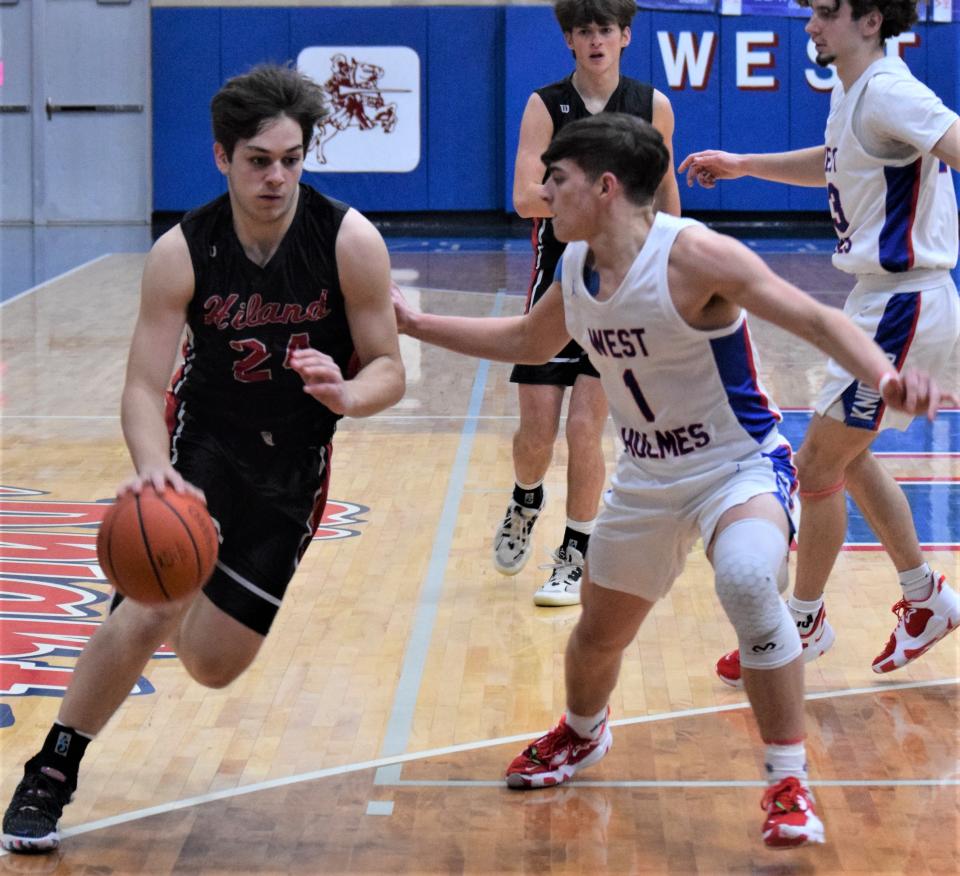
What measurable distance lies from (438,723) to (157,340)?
4.52 ft

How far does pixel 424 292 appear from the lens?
13391 millimetres

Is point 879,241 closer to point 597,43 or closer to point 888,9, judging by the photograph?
point 888,9

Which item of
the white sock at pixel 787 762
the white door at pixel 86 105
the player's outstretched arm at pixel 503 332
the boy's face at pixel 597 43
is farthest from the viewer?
the white door at pixel 86 105

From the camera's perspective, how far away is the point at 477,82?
18.9 m

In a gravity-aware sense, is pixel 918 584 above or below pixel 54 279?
above

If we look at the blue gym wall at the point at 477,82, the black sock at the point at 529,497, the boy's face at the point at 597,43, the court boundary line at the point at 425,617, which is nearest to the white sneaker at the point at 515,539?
the black sock at the point at 529,497

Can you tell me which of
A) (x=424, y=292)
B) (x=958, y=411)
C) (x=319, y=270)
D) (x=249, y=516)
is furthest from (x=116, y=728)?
(x=424, y=292)

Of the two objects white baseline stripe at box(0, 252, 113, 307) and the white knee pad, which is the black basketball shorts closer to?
the white knee pad

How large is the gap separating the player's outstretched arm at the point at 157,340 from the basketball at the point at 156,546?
0.60 ft

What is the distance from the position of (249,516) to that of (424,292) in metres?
9.85

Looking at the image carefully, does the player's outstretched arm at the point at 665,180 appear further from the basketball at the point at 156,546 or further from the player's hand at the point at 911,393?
the basketball at the point at 156,546

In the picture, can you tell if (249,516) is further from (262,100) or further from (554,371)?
(554,371)

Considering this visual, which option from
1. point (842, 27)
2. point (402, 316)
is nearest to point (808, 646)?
point (402, 316)

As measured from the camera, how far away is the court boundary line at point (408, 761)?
3564 mm
